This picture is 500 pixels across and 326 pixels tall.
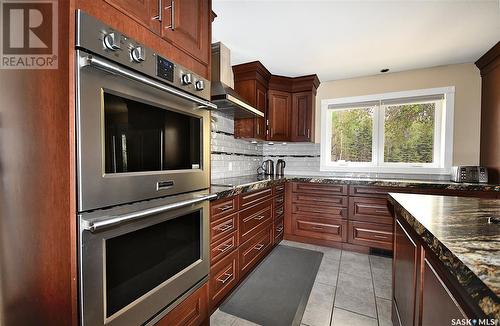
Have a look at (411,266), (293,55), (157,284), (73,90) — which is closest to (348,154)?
(293,55)

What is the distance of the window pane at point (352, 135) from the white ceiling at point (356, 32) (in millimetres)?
737

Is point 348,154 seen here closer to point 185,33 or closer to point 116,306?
point 185,33

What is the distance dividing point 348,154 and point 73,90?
11.4 feet

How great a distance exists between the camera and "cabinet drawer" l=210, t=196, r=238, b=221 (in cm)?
154

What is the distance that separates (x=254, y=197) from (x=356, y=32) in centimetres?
186

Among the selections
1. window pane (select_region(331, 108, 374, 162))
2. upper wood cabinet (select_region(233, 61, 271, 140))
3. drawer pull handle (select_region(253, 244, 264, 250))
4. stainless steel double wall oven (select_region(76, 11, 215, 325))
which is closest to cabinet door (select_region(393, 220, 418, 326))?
stainless steel double wall oven (select_region(76, 11, 215, 325))

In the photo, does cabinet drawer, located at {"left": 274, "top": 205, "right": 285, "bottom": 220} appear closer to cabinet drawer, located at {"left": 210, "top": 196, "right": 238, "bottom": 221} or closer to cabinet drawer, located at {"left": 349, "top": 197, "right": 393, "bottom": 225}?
cabinet drawer, located at {"left": 349, "top": 197, "right": 393, "bottom": 225}

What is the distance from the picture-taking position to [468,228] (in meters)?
0.78

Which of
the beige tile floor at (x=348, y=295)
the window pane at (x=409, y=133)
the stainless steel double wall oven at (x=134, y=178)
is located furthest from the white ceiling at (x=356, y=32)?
the beige tile floor at (x=348, y=295)

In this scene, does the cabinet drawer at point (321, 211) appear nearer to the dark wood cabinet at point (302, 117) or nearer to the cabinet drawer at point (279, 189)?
the cabinet drawer at point (279, 189)

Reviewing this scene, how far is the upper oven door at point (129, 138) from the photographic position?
76cm

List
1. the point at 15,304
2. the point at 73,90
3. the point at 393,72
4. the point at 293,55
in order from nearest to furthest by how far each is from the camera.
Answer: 1. the point at 73,90
2. the point at 15,304
3. the point at 293,55
4. the point at 393,72

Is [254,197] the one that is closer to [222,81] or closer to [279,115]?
[222,81]

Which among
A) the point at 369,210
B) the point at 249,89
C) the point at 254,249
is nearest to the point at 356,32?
the point at 249,89
